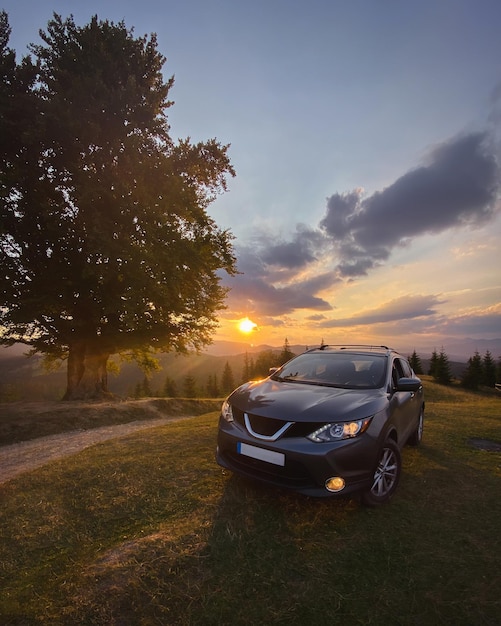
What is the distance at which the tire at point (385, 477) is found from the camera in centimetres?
407

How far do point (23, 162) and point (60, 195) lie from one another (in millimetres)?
1891

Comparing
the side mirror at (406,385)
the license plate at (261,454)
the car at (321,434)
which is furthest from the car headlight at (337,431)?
the side mirror at (406,385)

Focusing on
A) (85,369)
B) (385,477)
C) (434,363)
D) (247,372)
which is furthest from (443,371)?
(385,477)

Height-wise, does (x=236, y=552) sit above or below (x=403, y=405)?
below

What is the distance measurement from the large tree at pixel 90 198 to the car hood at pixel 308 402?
1091cm

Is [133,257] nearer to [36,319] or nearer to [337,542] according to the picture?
[36,319]

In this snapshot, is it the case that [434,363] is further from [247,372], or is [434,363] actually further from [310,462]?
[310,462]

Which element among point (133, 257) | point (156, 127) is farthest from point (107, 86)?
point (133, 257)

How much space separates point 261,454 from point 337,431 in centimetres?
93

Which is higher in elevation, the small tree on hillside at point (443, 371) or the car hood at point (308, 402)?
the car hood at point (308, 402)

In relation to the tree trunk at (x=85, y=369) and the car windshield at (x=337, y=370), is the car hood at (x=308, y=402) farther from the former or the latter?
the tree trunk at (x=85, y=369)

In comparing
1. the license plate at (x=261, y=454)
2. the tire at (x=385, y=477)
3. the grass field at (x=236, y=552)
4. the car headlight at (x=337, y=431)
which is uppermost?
the car headlight at (x=337, y=431)

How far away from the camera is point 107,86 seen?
1561cm

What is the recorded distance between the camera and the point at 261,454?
3896 mm
